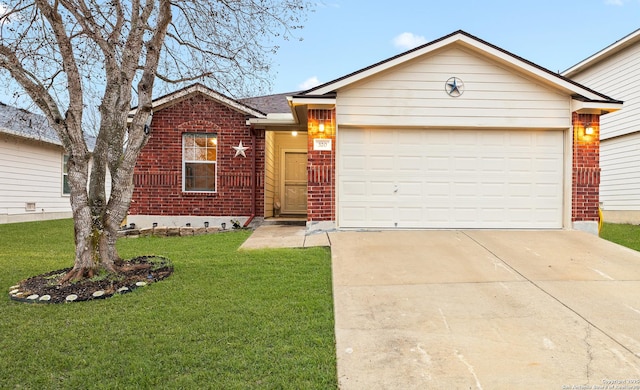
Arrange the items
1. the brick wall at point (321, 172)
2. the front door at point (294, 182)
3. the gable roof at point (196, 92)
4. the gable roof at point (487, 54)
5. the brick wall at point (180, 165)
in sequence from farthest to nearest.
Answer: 1. the front door at point (294, 182)
2. the brick wall at point (180, 165)
3. the gable roof at point (196, 92)
4. the brick wall at point (321, 172)
5. the gable roof at point (487, 54)

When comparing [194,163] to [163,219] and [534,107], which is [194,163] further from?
[534,107]

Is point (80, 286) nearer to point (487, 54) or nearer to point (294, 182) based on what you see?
point (294, 182)

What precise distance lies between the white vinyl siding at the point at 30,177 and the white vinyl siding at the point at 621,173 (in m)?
20.5

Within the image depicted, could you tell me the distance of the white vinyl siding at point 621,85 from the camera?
11.9 m

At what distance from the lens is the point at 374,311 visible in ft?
12.7

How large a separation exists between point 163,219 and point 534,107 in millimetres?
9167

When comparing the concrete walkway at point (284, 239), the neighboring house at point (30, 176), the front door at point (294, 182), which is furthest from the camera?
the neighboring house at point (30, 176)

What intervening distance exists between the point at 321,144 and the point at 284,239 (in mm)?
2044

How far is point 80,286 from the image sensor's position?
4.46 metres

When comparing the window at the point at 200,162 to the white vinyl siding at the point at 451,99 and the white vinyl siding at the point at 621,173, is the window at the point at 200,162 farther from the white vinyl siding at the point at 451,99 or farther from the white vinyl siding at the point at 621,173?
the white vinyl siding at the point at 621,173

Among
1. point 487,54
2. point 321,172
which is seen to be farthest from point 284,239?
point 487,54

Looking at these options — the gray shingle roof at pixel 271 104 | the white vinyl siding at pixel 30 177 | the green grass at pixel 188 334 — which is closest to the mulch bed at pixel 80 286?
the green grass at pixel 188 334

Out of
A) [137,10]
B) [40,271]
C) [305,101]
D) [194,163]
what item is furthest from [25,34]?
[194,163]

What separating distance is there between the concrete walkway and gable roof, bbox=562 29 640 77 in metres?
12.0
